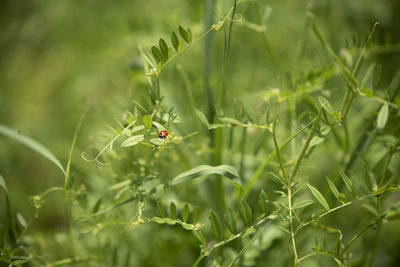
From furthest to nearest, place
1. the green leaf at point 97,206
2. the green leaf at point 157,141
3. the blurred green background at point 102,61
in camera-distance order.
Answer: the blurred green background at point 102,61 → the green leaf at point 97,206 → the green leaf at point 157,141

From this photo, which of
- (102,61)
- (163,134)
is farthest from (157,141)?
(102,61)

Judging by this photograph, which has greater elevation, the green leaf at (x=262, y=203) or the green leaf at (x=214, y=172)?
the green leaf at (x=214, y=172)

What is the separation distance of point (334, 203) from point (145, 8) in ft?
3.35

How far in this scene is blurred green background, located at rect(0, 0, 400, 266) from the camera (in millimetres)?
798

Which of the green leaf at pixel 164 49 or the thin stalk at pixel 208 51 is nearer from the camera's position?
the green leaf at pixel 164 49

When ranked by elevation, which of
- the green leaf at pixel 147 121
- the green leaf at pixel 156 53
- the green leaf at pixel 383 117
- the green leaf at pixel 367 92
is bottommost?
the green leaf at pixel 383 117

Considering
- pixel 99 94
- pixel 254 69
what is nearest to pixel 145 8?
pixel 99 94

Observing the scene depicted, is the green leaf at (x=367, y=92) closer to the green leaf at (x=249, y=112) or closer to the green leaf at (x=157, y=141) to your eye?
the green leaf at (x=249, y=112)

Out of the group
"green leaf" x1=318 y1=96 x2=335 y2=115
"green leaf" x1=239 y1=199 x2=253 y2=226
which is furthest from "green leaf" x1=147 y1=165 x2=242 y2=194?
"green leaf" x1=318 y1=96 x2=335 y2=115

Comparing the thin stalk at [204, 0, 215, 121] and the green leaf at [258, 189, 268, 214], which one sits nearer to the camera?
the green leaf at [258, 189, 268, 214]

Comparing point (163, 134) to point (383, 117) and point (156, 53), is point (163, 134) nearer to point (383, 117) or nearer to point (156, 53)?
point (156, 53)

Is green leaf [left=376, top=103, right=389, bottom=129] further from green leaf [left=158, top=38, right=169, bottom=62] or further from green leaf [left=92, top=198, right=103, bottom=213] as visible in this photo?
green leaf [left=92, top=198, right=103, bottom=213]

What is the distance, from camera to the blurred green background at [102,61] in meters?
0.80

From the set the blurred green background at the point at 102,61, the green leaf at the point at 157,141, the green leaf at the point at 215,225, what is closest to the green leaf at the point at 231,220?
the green leaf at the point at 215,225
